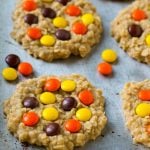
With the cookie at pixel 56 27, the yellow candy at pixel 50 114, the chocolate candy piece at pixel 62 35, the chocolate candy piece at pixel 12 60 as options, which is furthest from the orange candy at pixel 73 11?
the yellow candy at pixel 50 114

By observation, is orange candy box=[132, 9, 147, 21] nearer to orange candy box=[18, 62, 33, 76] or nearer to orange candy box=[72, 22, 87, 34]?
orange candy box=[72, 22, 87, 34]

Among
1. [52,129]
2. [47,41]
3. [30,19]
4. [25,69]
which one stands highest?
[30,19]

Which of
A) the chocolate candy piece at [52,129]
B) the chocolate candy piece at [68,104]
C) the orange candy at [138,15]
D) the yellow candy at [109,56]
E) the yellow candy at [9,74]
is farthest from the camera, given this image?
the orange candy at [138,15]

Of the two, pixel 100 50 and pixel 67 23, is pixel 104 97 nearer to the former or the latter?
pixel 100 50

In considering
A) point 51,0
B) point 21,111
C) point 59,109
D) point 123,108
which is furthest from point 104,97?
point 51,0

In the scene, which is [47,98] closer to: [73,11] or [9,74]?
[9,74]

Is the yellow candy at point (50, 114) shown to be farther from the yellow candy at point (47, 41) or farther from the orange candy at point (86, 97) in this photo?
the yellow candy at point (47, 41)

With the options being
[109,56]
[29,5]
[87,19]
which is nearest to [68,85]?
[109,56]
